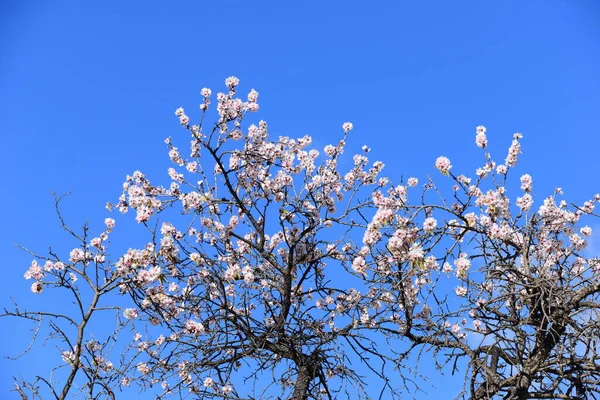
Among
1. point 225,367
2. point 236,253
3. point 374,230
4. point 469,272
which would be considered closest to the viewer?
point 469,272

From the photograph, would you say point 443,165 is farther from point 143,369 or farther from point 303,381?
point 143,369

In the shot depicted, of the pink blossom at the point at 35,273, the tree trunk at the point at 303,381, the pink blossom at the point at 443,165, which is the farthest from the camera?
the pink blossom at the point at 35,273

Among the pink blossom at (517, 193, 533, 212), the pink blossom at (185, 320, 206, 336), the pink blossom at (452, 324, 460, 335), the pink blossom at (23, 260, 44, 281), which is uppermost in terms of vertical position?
the pink blossom at (517, 193, 533, 212)

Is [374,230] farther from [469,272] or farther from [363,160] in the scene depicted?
[363,160]

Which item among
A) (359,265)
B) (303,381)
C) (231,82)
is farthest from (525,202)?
(231,82)

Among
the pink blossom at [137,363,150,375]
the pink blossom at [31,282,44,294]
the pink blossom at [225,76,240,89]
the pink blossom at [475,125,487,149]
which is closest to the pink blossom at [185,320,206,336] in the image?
the pink blossom at [137,363,150,375]

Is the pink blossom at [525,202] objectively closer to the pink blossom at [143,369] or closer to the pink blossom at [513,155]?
the pink blossom at [513,155]

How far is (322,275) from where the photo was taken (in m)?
7.15

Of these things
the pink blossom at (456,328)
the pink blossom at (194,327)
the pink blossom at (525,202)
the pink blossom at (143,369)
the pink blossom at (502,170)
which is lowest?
the pink blossom at (143,369)

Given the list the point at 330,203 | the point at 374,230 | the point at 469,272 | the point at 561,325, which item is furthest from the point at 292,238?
the point at 561,325

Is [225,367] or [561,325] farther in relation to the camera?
[225,367]

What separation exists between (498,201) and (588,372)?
1.72 meters

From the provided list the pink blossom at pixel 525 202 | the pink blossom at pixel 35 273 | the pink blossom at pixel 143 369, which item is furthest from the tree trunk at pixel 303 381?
the pink blossom at pixel 35 273

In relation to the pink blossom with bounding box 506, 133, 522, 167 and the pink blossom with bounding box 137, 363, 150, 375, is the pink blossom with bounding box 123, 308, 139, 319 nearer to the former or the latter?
the pink blossom with bounding box 137, 363, 150, 375
